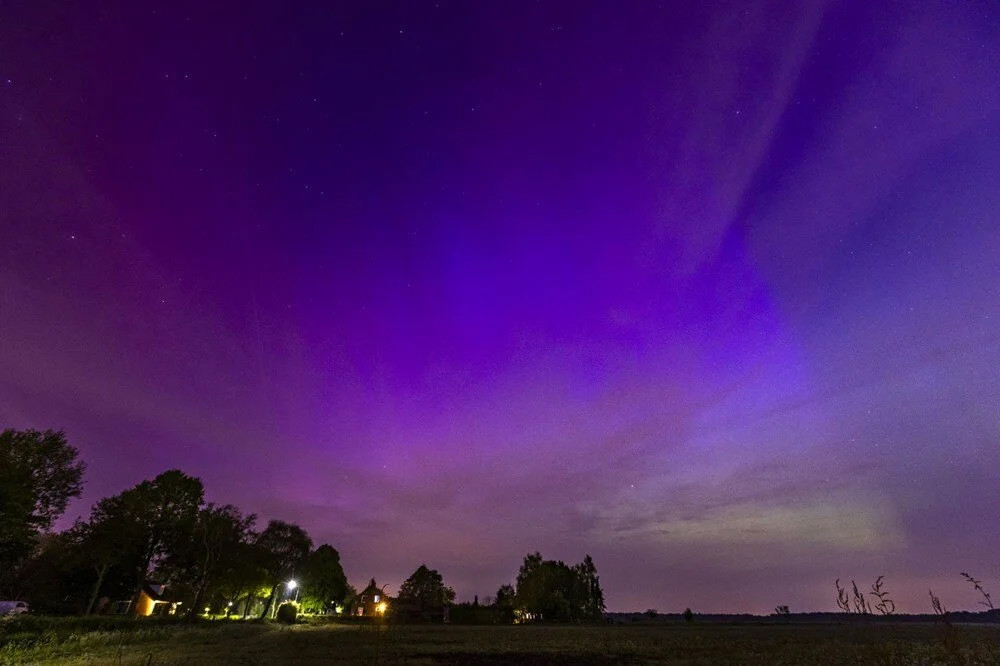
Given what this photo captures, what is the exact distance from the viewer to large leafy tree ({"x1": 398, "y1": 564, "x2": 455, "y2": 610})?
124 m

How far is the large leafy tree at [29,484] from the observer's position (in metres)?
37.6

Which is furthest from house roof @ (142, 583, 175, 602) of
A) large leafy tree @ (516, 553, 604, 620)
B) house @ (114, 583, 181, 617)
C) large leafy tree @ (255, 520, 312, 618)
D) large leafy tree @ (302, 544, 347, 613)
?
large leafy tree @ (516, 553, 604, 620)

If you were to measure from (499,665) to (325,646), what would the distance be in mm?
15717

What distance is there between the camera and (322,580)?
10238 centimetres

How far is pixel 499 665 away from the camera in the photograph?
29.2 metres

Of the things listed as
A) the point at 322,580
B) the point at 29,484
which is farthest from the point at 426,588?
the point at 29,484

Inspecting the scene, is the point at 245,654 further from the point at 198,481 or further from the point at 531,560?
the point at 531,560

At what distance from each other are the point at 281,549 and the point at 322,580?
18.3 metres

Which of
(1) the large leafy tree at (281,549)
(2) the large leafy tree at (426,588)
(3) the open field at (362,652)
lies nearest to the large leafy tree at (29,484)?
(3) the open field at (362,652)

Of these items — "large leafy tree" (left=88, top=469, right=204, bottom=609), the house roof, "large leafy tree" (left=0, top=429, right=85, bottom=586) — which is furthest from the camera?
the house roof

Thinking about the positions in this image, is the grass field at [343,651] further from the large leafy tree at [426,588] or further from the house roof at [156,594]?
the large leafy tree at [426,588]

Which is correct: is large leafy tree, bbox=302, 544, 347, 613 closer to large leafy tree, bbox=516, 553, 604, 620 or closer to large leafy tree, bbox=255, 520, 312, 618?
large leafy tree, bbox=255, 520, 312, 618

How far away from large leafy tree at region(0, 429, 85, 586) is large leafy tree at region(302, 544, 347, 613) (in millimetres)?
54240

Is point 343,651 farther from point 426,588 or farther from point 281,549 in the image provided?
point 426,588
